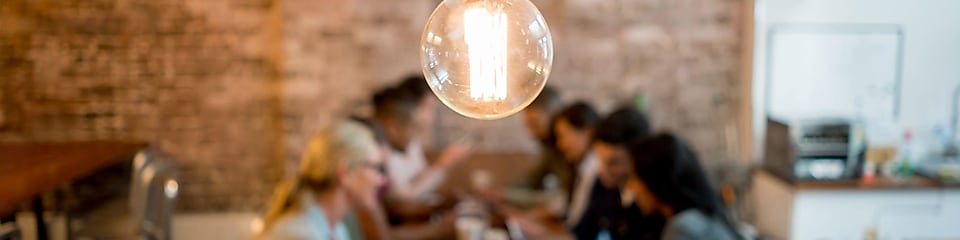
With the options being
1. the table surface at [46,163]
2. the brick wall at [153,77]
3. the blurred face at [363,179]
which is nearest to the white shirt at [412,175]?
the brick wall at [153,77]

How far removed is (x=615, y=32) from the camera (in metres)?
4.38

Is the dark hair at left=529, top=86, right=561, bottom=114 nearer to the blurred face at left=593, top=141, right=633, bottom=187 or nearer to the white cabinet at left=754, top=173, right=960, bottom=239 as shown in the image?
the blurred face at left=593, top=141, right=633, bottom=187

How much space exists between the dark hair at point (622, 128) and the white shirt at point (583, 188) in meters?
0.26

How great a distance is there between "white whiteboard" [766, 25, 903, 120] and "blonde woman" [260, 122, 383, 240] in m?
2.66

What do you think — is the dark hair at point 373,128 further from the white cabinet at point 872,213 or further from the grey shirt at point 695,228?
the white cabinet at point 872,213

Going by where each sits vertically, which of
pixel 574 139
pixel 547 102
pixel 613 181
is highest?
pixel 547 102

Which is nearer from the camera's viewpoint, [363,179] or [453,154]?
[363,179]

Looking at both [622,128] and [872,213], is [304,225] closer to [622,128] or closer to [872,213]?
[622,128]

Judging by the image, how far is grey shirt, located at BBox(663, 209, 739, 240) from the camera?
7.45 feet

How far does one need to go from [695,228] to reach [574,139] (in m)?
1.15

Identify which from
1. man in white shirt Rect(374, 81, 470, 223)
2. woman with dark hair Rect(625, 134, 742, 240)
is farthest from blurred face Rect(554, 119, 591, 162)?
woman with dark hair Rect(625, 134, 742, 240)

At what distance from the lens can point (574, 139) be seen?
339 cm

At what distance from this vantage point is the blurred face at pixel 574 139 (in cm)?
338

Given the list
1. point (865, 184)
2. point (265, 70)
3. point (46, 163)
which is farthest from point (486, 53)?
point (865, 184)
